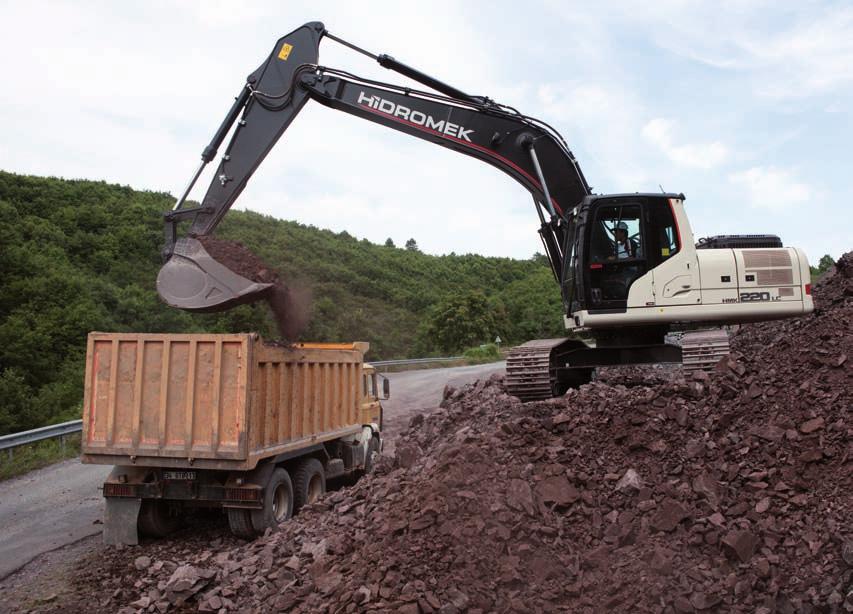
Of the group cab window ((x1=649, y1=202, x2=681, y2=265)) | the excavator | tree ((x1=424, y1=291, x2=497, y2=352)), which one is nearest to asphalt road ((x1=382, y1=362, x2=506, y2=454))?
the excavator

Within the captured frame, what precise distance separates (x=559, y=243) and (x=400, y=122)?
2785 mm

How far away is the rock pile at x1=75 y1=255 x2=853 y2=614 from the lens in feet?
16.8

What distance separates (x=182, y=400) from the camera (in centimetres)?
812

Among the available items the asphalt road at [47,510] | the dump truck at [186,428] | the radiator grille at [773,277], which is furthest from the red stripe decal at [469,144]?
the asphalt road at [47,510]

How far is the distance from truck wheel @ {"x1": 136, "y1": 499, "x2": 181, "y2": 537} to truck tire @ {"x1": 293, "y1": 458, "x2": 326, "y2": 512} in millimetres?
1533

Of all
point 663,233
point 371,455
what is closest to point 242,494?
point 371,455

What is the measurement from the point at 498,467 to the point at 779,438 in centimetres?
244

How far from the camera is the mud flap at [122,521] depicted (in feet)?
27.6

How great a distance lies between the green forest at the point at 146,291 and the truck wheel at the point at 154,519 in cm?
340

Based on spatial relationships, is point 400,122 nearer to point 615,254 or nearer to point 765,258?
point 615,254

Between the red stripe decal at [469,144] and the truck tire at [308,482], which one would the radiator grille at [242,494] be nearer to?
the truck tire at [308,482]

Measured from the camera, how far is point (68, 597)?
6.85 m

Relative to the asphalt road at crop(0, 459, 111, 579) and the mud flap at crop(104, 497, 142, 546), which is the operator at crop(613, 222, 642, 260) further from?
the asphalt road at crop(0, 459, 111, 579)

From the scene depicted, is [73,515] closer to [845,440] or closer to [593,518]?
[593,518]
